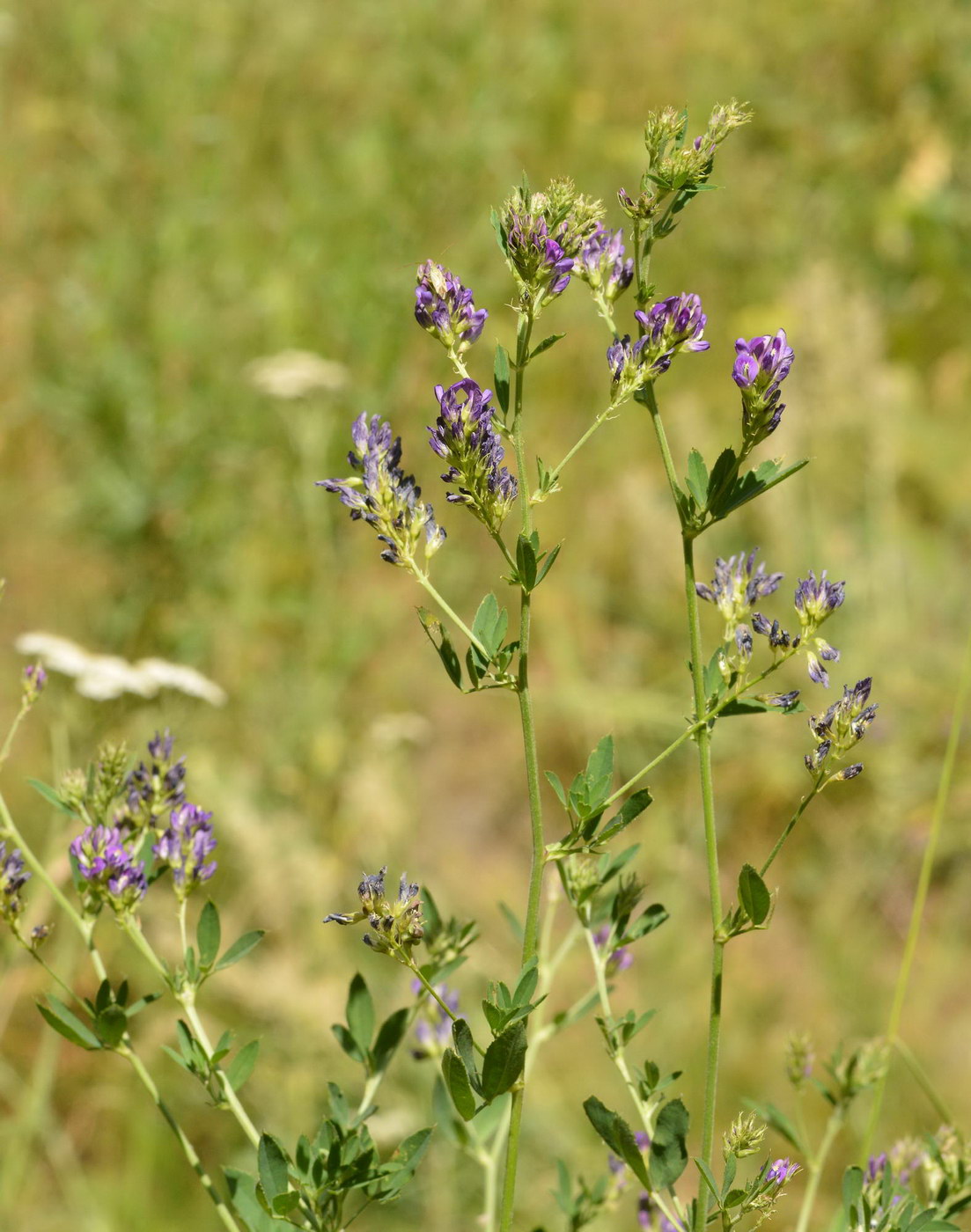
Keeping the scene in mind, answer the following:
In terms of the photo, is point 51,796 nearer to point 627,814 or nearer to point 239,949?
point 239,949

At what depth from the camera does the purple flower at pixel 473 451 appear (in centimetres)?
96

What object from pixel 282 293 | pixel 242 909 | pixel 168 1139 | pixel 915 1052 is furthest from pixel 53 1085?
pixel 282 293

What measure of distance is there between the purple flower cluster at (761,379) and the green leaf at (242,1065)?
2.31 feet

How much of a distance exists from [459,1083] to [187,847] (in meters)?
0.38

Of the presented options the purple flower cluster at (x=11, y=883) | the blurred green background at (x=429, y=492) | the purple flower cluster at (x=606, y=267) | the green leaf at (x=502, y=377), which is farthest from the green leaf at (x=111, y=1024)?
the blurred green background at (x=429, y=492)

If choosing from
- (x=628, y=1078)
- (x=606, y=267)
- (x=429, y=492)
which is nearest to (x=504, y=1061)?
(x=628, y=1078)

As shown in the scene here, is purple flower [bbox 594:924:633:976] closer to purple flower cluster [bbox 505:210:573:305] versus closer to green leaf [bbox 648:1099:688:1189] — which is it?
green leaf [bbox 648:1099:688:1189]

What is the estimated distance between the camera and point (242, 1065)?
45.2 inches

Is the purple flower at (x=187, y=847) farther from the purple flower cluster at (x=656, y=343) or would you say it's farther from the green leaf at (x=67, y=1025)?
the purple flower cluster at (x=656, y=343)

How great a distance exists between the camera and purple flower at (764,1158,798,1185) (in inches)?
37.1

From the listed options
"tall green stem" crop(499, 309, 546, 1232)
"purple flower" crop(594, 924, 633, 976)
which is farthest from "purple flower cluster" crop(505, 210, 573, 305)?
"purple flower" crop(594, 924, 633, 976)

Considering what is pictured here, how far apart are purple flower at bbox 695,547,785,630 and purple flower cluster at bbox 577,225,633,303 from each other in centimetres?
26

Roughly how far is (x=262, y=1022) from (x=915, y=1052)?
176cm

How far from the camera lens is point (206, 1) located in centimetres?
479
